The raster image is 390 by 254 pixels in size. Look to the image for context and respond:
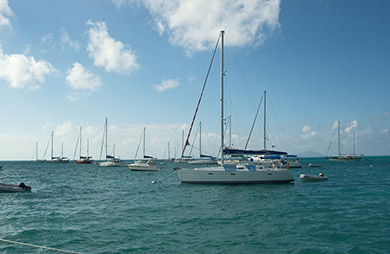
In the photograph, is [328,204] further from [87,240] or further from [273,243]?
[87,240]

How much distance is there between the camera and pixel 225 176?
3291cm

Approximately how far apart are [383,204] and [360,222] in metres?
7.45

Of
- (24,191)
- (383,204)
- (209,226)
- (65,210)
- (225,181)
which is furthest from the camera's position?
(225,181)

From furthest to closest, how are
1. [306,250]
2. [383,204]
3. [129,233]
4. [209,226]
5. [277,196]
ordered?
[277,196]
[383,204]
[209,226]
[129,233]
[306,250]

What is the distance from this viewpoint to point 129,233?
14492 mm

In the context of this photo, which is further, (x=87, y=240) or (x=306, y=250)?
(x=87, y=240)

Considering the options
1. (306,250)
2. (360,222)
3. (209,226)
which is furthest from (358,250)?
(209,226)

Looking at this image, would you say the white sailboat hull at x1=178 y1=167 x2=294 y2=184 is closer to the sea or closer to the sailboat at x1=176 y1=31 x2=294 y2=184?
the sailboat at x1=176 y1=31 x2=294 y2=184

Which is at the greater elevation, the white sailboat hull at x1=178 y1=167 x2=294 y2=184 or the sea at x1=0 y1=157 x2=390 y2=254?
the white sailboat hull at x1=178 y1=167 x2=294 y2=184

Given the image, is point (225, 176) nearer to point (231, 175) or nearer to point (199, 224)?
point (231, 175)

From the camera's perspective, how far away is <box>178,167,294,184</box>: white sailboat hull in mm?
32906

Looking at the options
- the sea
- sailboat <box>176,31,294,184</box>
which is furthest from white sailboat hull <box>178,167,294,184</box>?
the sea

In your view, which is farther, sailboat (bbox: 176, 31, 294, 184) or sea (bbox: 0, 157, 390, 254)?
sailboat (bbox: 176, 31, 294, 184)

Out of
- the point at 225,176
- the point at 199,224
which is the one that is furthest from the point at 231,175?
the point at 199,224
